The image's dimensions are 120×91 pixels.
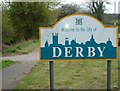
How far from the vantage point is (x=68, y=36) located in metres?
6.13

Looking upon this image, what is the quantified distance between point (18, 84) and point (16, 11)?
26738 mm

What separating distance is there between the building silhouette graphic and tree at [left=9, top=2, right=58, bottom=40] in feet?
89.0

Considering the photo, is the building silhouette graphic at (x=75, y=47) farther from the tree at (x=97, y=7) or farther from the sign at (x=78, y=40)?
the tree at (x=97, y=7)

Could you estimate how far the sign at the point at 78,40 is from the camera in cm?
609

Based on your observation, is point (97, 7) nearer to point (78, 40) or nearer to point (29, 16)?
point (29, 16)

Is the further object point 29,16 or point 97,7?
point 97,7

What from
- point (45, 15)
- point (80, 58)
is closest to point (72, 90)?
point (80, 58)

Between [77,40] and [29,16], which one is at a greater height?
[29,16]

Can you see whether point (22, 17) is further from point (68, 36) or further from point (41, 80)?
point (68, 36)

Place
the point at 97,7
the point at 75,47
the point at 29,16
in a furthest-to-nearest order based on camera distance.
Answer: the point at 97,7 < the point at 29,16 < the point at 75,47

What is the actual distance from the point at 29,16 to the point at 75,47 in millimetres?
28276

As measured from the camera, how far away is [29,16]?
33906 mm

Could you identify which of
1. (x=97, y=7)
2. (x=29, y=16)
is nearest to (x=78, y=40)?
(x=29, y=16)

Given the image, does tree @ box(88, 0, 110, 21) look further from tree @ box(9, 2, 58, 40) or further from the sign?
the sign
